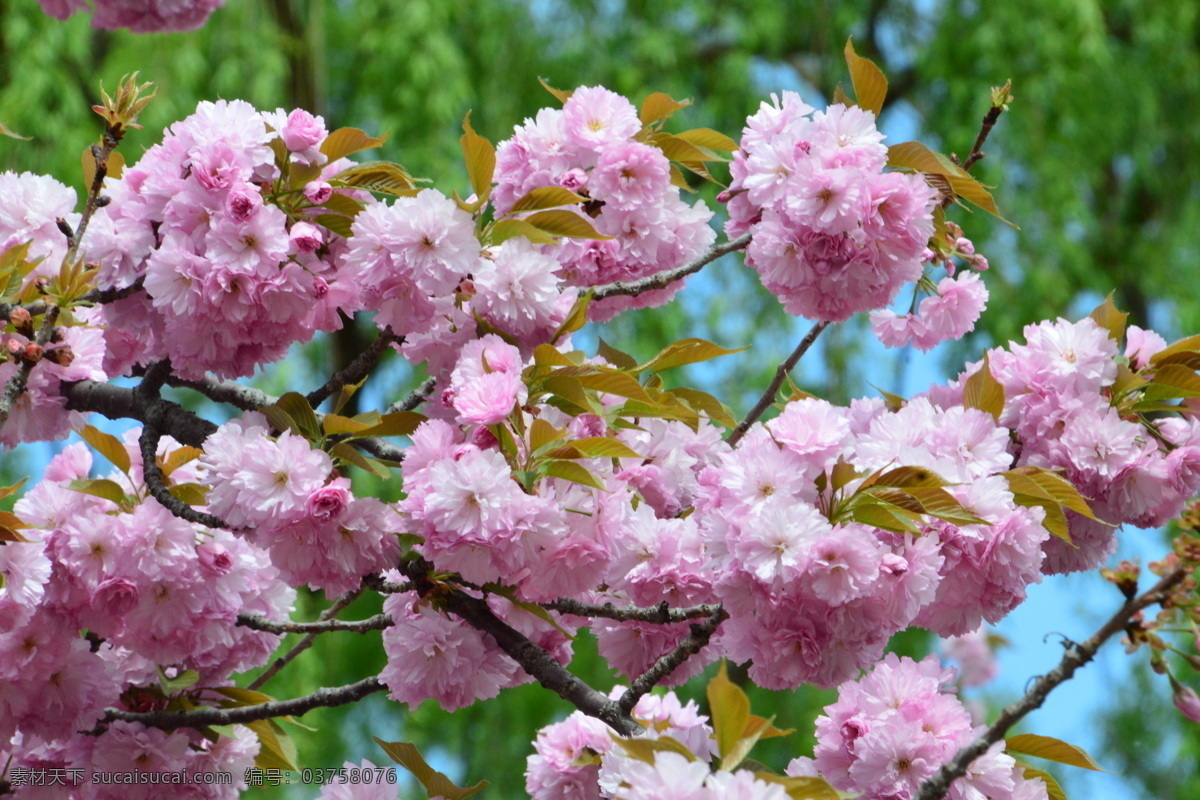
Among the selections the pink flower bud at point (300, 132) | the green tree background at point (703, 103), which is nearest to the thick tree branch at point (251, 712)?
the pink flower bud at point (300, 132)

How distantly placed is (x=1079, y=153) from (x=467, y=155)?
3.05 meters

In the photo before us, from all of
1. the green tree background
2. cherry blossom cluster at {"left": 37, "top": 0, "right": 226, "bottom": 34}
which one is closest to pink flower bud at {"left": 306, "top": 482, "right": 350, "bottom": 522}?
cherry blossom cluster at {"left": 37, "top": 0, "right": 226, "bottom": 34}

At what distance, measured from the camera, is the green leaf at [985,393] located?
122cm

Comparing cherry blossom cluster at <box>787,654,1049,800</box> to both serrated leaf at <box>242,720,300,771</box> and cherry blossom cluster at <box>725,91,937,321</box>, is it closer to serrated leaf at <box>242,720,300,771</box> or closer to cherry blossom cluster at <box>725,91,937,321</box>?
cherry blossom cluster at <box>725,91,937,321</box>

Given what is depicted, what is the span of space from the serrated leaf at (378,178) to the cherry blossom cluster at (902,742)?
2.14 ft

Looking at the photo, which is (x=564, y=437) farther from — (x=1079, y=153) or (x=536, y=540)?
(x=1079, y=153)

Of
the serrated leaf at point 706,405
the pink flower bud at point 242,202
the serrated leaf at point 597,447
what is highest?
the serrated leaf at point 706,405

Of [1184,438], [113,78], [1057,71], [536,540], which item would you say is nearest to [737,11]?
[1057,71]

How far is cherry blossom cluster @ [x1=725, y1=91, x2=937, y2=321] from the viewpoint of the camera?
1172 mm

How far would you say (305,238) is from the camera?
1.17m

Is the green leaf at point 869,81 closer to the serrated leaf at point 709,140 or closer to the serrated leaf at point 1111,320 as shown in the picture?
the serrated leaf at point 709,140

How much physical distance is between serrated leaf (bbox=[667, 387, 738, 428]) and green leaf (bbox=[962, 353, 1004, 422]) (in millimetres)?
233

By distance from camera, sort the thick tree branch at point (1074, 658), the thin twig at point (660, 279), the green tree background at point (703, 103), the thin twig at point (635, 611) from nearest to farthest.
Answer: the thick tree branch at point (1074, 658)
the thin twig at point (635, 611)
the thin twig at point (660, 279)
the green tree background at point (703, 103)

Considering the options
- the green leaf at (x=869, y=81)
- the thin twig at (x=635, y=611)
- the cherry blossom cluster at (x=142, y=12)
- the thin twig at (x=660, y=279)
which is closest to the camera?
the thin twig at (x=635, y=611)
